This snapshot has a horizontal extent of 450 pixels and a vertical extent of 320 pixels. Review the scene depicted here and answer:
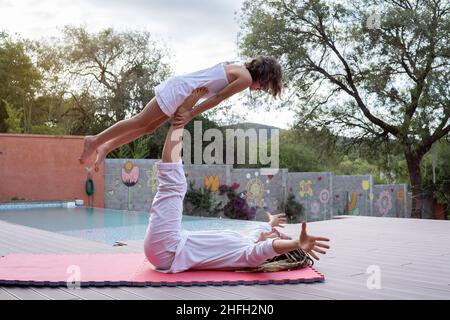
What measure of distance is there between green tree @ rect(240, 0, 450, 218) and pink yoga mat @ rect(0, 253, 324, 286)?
10.8 metres

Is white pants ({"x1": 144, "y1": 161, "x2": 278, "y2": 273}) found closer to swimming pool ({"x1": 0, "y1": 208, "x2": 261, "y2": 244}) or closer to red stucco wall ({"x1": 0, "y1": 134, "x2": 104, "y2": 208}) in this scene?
swimming pool ({"x1": 0, "y1": 208, "x2": 261, "y2": 244})

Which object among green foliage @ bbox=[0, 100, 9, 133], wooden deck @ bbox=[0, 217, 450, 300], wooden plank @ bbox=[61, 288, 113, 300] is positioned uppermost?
green foliage @ bbox=[0, 100, 9, 133]

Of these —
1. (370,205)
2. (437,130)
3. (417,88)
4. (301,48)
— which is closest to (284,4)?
(301,48)

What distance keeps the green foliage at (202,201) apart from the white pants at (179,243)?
35.6 ft

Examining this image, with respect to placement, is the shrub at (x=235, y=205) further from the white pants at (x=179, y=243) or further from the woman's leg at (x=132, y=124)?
the white pants at (x=179, y=243)

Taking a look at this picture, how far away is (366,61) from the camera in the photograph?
45.2ft

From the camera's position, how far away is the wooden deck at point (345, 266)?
2.76 m

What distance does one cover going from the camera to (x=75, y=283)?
2.90 metres

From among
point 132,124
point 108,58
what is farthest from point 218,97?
point 108,58

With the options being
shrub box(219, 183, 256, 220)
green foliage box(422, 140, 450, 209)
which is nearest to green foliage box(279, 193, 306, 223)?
shrub box(219, 183, 256, 220)

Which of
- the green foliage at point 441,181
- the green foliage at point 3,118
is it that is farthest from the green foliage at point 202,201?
the green foliage at point 441,181
